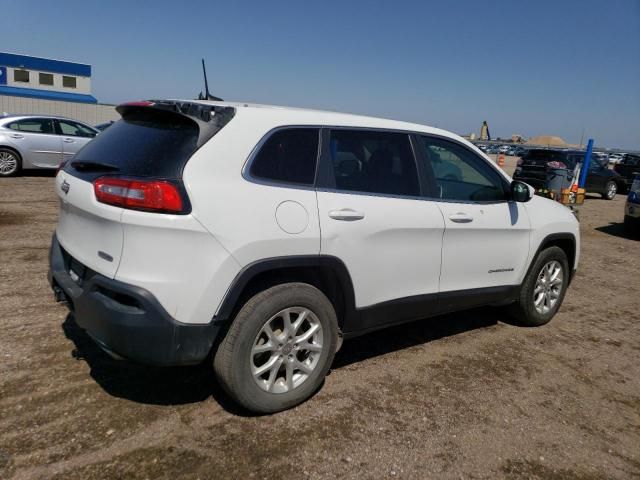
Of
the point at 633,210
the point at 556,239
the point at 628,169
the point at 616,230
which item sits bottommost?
the point at 616,230

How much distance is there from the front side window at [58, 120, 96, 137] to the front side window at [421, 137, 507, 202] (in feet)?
36.4

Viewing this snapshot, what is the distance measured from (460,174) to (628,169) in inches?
769

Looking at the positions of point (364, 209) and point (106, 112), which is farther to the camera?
point (106, 112)

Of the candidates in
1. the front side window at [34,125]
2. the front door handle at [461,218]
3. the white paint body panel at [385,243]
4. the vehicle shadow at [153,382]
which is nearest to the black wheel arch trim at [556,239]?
the front door handle at [461,218]

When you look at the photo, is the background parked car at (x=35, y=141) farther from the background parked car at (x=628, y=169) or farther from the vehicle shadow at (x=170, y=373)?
the background parked car at (x=628, y=169)

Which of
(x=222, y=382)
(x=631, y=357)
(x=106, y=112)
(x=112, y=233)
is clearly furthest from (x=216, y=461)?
(x=106, y=112)

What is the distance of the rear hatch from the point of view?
2566 millimetres

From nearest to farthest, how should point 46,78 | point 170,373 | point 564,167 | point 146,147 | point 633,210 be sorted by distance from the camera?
1. point 146,147
2. point 170,373
3. point 633,210
4. point 564,167
5. point 46,78

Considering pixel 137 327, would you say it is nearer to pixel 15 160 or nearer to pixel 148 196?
pixel 148 196

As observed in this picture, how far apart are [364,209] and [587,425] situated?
77.8 inches

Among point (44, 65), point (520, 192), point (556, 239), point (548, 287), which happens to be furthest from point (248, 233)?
point (44, 65)

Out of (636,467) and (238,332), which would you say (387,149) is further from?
(636,467)

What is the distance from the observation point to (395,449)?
9.27 feet

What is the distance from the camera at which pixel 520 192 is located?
421cm
